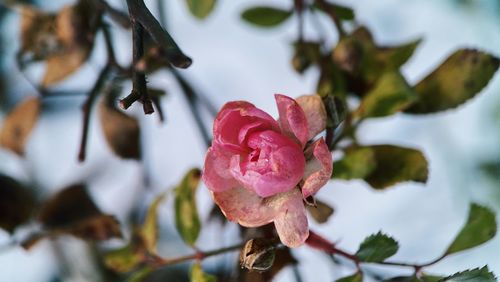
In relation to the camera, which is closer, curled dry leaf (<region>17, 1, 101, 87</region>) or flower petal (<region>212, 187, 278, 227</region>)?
flower petal (<region>212, 187, 278, 227</region>)

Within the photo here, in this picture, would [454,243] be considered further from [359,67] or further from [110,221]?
[110,221]

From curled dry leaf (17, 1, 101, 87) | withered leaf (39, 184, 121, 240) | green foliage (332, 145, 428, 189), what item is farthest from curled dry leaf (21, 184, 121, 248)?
green foliage (332, 145, 428, 189)

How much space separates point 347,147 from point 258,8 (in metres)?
0.25

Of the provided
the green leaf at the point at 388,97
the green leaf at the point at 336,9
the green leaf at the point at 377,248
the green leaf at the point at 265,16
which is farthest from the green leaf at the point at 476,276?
the green leaf at the point at 265,16

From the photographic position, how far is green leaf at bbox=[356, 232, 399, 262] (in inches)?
19.0

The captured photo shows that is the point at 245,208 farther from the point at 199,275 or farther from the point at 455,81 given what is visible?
the point at 455,81

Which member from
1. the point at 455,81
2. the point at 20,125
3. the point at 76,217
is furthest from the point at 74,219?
the point at 455,81

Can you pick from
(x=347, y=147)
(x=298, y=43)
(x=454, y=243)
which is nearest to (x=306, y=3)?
(x=298, y=43)

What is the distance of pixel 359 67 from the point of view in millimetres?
618

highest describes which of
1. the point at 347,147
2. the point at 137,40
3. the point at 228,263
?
the point at 137,40

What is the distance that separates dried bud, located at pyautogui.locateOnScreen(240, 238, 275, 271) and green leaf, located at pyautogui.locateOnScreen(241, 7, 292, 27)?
14.4 inches

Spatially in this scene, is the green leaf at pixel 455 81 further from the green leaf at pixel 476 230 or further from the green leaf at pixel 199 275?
the green leaf at pixel 199 275

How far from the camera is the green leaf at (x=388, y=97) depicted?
55 centimetres

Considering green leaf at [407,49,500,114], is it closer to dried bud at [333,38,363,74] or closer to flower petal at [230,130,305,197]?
dried bud at [333,38,363,74]
